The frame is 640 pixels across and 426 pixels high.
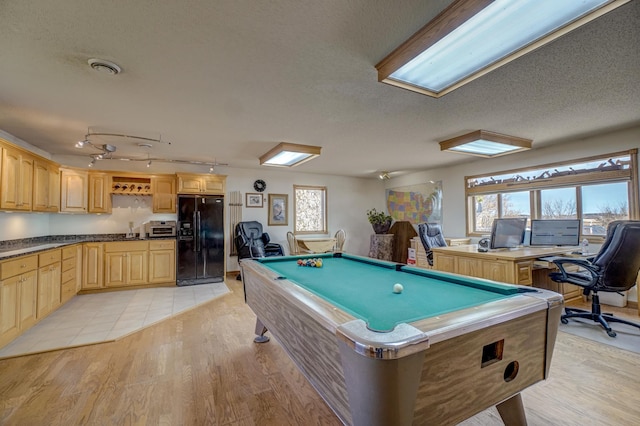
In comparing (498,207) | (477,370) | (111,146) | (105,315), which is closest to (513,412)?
(477,370)

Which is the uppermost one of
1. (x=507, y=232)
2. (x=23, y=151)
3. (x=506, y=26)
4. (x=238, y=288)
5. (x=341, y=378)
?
(x=506, y=26)

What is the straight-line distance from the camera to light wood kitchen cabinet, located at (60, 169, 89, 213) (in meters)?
4.46

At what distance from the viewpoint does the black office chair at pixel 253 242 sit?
5378 millimetres

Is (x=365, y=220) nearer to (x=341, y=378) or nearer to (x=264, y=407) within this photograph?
(x=264, y=407)

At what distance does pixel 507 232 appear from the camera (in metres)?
3.64

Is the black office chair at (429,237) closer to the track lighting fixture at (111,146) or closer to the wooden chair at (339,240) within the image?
the wooden chair at (339,240)

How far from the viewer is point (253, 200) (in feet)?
20.4

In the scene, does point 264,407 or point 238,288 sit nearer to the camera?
point 264,407

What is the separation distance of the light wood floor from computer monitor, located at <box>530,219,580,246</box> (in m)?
1.38

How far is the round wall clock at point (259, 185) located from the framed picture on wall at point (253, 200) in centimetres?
12

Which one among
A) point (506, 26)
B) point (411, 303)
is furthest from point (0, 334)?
point (506, 26)

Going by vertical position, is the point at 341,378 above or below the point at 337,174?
below

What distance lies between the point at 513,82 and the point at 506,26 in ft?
3.27

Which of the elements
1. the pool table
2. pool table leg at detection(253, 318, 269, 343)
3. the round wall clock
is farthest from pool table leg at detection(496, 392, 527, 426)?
the round wall clock
